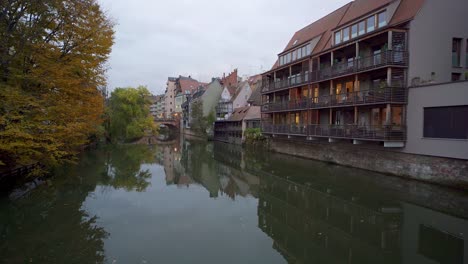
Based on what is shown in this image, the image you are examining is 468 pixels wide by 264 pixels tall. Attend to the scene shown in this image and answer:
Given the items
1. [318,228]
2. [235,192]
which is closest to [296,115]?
[235,192]

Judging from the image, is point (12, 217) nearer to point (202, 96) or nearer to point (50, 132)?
point (50, 132)

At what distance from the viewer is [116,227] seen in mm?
10125

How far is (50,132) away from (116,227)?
5.77 meters

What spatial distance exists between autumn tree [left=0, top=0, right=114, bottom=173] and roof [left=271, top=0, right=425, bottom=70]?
18.1 metres

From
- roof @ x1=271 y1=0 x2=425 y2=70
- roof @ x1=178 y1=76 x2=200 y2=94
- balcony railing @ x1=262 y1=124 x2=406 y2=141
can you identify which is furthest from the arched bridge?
balcony railing @ x1=262 y1=124 x2=406 y2=141

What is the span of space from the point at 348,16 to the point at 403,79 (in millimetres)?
11125

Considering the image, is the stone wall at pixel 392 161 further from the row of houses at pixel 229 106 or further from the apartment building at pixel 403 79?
the row of houses at pixel 229 106

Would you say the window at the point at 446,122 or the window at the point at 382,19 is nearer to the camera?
the window at the point at 446,122

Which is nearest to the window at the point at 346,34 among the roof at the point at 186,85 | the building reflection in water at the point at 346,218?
the building reflection in water at the point at 346,218

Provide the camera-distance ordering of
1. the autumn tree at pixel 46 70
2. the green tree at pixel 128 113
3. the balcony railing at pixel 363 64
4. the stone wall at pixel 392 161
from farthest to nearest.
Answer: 1. the green tree at pixel 128 113
2. the balcony railing at pixel 363 64
3. the stone wall at pixel 392 161
4. the autumn tree at pixel 46 70

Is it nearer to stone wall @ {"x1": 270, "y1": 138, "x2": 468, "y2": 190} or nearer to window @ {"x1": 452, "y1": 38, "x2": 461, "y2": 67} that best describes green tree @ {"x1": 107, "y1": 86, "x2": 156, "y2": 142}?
stone wall @ {"x1": 270, "y1": 138, "x2": 468, "y2": 190}

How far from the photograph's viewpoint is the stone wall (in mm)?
15031

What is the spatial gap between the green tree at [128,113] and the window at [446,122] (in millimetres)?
38665

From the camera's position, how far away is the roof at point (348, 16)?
62.3 feet
